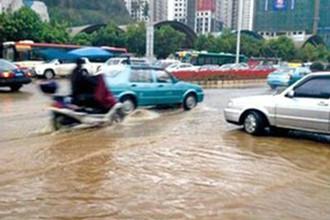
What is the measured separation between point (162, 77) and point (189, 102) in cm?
135

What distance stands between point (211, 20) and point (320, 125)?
88.5 m

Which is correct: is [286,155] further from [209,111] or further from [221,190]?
[209,111]

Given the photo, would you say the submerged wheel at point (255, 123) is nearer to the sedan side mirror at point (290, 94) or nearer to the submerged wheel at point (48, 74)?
the sedan side mirror at point (290, 94)

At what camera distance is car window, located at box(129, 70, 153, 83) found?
1334 centimetres

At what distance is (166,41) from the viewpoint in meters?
61.4

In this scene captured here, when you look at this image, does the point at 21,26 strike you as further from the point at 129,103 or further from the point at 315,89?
the point at 315,89

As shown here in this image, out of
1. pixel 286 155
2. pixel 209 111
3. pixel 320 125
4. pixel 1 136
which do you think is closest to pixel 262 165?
pixel 286 155

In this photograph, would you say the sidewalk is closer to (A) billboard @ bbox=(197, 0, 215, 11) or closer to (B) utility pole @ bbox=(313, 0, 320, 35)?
(A) billboard @ bbox=(197, 0, 215, 11)

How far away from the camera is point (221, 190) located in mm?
5945

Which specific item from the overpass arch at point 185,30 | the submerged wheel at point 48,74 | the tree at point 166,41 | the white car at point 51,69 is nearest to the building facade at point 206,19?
the overpass arch at point 185,30

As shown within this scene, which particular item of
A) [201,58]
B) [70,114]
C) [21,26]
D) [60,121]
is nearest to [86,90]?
[70,114]

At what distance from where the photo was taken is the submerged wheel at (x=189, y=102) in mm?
14703

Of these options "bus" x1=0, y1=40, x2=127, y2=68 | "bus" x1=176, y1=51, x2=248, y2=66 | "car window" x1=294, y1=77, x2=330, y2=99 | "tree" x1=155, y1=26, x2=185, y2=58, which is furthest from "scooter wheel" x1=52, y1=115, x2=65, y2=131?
"tree" x1=155, y1=26, x2=185, y2=58

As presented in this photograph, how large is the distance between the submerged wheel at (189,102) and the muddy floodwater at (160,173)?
138 inches
